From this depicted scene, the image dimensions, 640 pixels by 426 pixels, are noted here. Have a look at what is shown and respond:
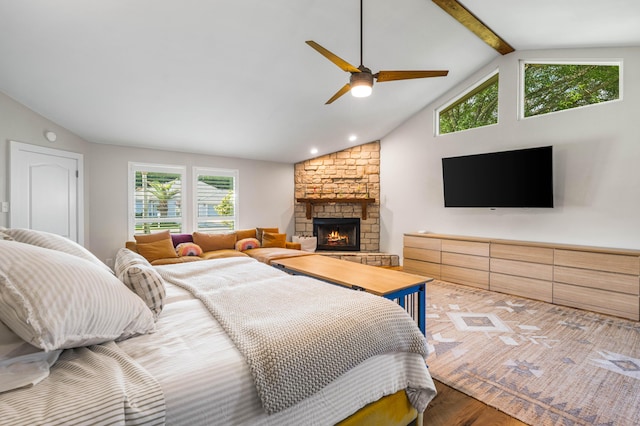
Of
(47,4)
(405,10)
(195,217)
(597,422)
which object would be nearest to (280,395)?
(597,422)

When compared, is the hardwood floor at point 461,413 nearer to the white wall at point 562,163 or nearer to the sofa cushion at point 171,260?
the white wall at point 562,163

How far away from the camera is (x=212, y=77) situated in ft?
11.1

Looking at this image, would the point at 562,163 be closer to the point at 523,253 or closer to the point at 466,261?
the point at 523,253

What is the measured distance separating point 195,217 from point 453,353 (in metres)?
4.75

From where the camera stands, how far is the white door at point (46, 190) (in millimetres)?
3535

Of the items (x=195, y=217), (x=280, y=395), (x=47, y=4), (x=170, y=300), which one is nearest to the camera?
(x=280, y=395)

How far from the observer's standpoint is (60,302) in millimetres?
861

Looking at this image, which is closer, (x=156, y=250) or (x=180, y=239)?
(x=156, y=250)

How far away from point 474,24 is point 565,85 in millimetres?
1569

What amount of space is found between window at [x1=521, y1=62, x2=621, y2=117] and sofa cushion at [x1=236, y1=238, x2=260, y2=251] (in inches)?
181

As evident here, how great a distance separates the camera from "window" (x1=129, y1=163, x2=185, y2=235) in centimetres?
497

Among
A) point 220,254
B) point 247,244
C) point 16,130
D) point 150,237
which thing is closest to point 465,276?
point 247,244

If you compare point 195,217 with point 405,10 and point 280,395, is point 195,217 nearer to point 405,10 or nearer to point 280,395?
point 405,10

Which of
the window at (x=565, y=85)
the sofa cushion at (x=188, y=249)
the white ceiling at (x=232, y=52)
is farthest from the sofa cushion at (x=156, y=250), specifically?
the window at (x=565, y=85)
